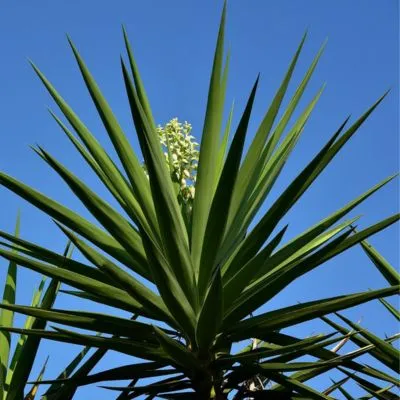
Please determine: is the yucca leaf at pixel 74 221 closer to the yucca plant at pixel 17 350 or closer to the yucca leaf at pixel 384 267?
the yucca plant at pixel 17 350

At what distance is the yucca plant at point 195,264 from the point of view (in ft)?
6.73

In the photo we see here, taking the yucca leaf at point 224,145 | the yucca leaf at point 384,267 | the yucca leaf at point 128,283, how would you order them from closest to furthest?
the yucca leaf at point 128,283, the yucca leaf at point 224,145, the yucca leaf at point 384,267

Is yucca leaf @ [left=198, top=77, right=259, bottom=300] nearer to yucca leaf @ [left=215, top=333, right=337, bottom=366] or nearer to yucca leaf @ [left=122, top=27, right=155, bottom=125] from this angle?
yucca leaf @ [left=215, top=333, right=337, bottom=366]

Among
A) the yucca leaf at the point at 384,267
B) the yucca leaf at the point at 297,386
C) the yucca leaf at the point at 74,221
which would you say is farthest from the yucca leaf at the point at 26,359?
the yucca leaf at the point at 384,267

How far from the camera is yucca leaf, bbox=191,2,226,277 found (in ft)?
8.12

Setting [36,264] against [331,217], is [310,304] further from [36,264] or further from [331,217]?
[36,264]

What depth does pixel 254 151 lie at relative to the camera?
259cm

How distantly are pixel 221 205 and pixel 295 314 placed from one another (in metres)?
0.39

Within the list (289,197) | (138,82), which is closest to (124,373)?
(289,197)

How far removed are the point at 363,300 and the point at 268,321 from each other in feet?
0.93

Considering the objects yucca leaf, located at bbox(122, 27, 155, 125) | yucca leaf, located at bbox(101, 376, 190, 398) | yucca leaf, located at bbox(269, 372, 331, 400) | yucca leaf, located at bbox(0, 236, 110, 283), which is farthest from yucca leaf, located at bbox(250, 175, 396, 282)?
yucca leaf, located at bbox(122, 27, 155, 125)

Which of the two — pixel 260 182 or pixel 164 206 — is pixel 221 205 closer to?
pixel 164 206

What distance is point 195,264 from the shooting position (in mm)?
2414

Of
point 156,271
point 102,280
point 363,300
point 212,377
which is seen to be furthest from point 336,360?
point 102,280
